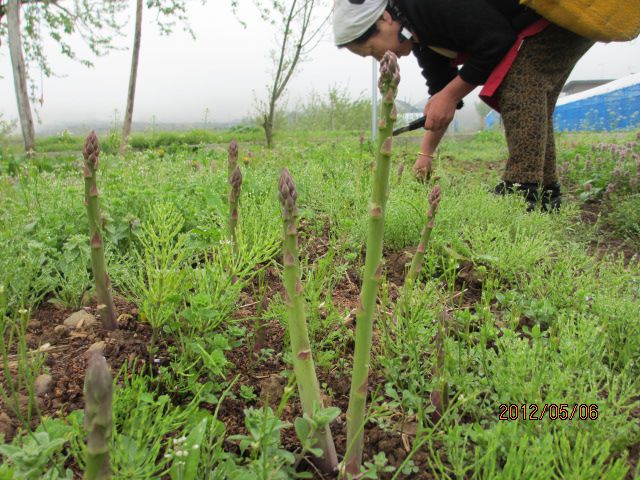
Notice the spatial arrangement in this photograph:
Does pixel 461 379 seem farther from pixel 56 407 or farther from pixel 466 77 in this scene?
pixel 466 77

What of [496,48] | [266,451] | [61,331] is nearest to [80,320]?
[61,331]

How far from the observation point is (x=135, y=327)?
145cm

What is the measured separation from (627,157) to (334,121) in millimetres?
12302

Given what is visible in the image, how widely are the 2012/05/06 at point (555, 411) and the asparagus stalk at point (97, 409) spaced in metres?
0.83

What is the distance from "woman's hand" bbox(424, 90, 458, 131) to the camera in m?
3.36

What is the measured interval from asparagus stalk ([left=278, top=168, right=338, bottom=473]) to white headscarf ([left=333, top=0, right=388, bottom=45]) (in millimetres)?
2830

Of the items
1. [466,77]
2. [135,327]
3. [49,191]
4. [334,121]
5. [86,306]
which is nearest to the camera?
[135,327]

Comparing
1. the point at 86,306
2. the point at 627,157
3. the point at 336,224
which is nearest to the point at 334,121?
the point at 627,157

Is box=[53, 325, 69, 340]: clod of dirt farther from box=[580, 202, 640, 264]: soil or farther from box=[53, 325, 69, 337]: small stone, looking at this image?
box=[580, 202, 640, 264]: soil

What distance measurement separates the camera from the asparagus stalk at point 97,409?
601mm

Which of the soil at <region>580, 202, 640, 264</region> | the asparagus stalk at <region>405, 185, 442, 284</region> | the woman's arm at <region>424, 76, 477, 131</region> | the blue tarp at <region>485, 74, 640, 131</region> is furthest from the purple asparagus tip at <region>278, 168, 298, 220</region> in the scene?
the blue tarp at <region>485, 74, 640, 131</region>

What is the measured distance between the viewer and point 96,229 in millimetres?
1213

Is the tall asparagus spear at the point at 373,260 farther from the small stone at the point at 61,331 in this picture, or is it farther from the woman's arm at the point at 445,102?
the woman's arm at the point at 445,102

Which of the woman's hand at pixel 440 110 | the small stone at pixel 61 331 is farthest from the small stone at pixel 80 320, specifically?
the woman's hand at pixel 440 110
